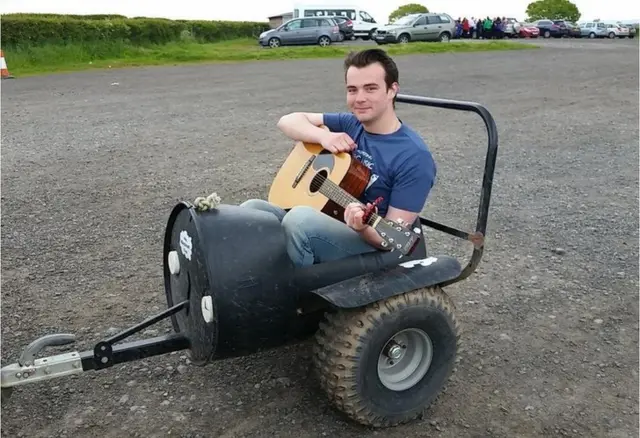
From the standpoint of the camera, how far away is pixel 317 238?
2.74 metres

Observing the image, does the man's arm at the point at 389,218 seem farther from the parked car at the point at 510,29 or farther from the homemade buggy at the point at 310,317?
the parked car at the point at 510,29

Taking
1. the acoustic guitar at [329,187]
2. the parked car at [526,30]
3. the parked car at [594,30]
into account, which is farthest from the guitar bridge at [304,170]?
the parked car at [594,30]

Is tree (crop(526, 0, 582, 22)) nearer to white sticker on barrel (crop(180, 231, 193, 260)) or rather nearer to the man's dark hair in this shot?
the man's dark hair

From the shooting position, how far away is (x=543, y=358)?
3.40 m

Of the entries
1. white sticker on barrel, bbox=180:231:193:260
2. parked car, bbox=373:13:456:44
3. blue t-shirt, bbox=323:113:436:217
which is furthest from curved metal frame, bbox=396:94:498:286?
parked car, bbox=373:13:456:44

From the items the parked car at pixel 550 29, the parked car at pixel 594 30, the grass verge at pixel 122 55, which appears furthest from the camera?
the parked car at pixel 594 30

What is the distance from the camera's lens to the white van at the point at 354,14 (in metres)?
34.5

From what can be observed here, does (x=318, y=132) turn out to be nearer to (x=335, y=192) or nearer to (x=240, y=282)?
(x=335, y=192)

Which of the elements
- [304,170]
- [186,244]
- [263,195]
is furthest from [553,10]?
[186,244]

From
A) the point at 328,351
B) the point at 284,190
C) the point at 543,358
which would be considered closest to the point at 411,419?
the point at 328,351

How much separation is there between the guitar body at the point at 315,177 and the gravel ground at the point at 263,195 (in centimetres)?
83

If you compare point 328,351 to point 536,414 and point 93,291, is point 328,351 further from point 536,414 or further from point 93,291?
point 93,291

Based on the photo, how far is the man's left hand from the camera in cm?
260

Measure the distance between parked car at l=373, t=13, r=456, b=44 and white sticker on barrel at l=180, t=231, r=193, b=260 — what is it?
29.5 m
